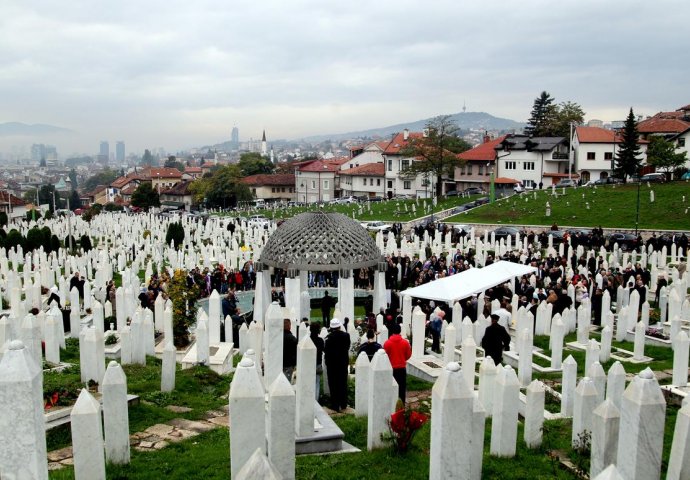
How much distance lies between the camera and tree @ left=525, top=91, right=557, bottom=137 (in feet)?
254

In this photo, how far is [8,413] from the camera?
468 cm

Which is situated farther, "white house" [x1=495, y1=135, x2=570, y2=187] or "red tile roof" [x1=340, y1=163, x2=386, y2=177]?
"red tile roof" [x1=340, y1=163, x2=386, y2=177]

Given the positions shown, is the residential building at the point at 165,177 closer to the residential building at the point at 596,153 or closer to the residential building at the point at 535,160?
the residential building at the point at 535,160

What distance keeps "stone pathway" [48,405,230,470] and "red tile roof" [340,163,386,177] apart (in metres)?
67.1

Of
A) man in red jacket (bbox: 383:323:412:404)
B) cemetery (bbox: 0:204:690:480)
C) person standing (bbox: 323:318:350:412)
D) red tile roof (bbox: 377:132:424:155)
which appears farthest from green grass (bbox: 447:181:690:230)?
person standing (bbox: 323:318:350:412)

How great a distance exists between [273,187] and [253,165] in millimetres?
10779

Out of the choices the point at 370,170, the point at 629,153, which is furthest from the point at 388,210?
the point at 370,170

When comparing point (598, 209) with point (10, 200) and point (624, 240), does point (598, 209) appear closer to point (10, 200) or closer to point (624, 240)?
point (624, 240)

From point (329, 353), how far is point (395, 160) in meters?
64.6

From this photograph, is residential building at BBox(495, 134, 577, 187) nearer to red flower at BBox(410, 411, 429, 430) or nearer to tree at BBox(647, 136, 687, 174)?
tree at BBox(647, 136, 687, 174)

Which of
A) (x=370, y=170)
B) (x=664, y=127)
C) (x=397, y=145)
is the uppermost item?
(x=664, y=127)

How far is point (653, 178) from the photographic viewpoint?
2106 inches

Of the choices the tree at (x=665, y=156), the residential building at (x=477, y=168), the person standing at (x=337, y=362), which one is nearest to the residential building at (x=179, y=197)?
the residential building at (x=477, y=168)

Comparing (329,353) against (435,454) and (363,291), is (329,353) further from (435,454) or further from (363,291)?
(363,291)
